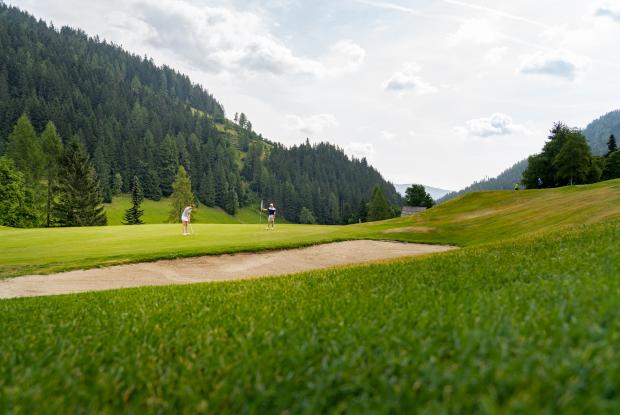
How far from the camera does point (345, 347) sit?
3609 millimetres

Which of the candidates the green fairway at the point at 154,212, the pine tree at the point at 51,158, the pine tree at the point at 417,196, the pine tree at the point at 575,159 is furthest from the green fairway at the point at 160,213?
the pine tree at the point at 575,159

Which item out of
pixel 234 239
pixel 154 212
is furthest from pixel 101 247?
pixel 154 212

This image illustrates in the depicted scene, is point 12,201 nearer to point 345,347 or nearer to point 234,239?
point 234,239

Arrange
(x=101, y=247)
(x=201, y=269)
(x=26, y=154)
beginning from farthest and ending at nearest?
(x=26, y=154) → (x=101, y=247) → (x=201, y=269)

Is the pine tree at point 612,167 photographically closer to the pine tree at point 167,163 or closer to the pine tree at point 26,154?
the pine tree at point 26,154

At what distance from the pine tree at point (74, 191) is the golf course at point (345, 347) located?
91903 millimetres

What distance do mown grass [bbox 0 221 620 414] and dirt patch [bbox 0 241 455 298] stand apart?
32.9 feet

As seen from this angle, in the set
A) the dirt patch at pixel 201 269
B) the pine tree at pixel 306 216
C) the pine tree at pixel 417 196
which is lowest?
the dirt patch at pixel 201 269

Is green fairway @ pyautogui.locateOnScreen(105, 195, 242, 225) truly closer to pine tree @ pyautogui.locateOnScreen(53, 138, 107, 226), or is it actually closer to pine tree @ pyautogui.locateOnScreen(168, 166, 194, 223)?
pine tree @ pyautogui.locateOnScreen(168, 166, 194, 223)

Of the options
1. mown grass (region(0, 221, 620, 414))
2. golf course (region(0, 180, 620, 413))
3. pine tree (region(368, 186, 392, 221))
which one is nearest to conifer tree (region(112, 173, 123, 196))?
pine tree (region(368, 186, 392, 221))

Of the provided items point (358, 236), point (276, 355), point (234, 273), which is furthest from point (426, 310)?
point (358, 236)

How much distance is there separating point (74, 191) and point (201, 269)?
273ft

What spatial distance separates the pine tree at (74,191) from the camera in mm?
85875

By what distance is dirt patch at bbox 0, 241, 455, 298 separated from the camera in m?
15.1
